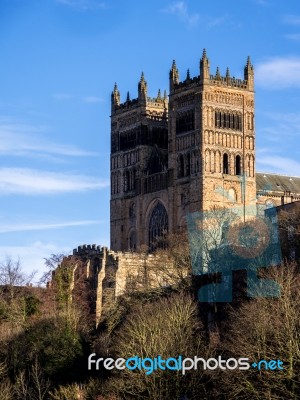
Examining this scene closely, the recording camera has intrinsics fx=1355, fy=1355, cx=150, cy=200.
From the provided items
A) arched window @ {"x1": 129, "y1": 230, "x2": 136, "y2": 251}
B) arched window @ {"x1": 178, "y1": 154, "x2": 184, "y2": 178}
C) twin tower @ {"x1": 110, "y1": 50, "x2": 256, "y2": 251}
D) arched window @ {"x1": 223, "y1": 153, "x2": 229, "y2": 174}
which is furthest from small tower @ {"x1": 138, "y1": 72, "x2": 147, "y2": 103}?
arched window @ {"x1": 223, "y1": 153, "x2": 229, "y2": 174}

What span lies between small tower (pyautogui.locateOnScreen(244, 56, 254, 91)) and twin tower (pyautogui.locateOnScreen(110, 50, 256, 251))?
99 millimetres

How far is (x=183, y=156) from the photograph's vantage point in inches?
5221

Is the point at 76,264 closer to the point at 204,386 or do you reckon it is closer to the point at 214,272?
the point at 214,272

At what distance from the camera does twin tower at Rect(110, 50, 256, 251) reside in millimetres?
129750

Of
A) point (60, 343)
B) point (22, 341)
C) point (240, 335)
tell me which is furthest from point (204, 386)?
point (22, 341)

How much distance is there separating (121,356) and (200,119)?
6345 cm

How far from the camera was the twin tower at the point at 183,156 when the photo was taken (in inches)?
5108

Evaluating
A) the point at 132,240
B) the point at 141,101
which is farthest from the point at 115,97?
the point at 132,240

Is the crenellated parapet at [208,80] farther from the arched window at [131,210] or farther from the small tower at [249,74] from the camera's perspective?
the arched window at [131,210]

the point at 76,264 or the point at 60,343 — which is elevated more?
the point at 76,264

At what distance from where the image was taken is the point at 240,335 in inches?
A: 2571

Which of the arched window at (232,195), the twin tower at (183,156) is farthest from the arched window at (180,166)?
the arched window at (232,195)

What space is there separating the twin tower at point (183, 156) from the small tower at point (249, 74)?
0.10 metres

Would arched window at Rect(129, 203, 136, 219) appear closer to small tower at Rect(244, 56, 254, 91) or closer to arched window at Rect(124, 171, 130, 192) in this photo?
arched window at Rect(124, 171, 130, 192)
